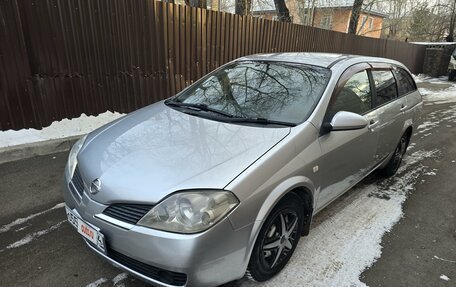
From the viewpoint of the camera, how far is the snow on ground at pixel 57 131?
480cm

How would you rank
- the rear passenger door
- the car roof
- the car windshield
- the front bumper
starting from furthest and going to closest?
the rear passenger door < the car roof < the car windshield < the front bumper

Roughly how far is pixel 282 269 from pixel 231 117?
1260 mm

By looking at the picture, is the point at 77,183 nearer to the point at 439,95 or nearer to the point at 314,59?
the point at 314,59

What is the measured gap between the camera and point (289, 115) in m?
2.72

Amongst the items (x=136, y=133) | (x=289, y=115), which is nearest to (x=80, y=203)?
(x=136, y=133)

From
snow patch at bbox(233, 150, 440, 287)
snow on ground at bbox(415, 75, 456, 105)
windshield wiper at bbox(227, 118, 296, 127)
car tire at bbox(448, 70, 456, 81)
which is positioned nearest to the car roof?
windshield wiper at bbox(227, 118, 296, 127)

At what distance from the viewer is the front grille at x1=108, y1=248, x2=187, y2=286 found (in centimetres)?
195

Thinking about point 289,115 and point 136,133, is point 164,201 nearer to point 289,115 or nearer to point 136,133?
point 136,133

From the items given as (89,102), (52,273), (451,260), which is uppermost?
(89,102)

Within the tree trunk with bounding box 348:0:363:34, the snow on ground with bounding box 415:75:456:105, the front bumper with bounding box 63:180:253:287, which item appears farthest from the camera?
the tree trunk with bounding box 348:0:363:34

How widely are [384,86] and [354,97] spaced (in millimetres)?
865

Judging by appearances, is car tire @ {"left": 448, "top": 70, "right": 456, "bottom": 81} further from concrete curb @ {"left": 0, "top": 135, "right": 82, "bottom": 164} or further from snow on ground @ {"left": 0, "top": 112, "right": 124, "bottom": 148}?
concrete curb @ {"left": 0, "top": 135, "right": 82, "bottom": 164}

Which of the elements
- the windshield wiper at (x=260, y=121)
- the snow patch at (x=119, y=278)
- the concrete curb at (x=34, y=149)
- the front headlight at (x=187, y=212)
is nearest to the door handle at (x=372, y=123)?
the windshield wiper at (x=260, y=121)

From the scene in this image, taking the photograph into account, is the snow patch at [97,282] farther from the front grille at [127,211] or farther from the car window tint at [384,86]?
the car window tint at [384,86]
